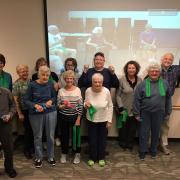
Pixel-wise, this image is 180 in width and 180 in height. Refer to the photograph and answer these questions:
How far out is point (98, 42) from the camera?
160 inches

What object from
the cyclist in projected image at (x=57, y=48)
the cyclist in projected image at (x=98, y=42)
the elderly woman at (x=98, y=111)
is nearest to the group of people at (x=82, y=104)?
the elderly woman at (x=98, y=111)

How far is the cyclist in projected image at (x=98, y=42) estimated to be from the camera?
→ 13.2ft

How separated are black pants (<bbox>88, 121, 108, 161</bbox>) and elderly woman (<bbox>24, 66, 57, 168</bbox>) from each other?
0.49 meters

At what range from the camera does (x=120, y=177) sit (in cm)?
332

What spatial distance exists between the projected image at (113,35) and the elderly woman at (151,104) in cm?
66

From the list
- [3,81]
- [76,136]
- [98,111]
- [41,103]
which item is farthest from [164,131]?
[3,81]

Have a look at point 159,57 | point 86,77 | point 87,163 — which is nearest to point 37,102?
point 86,77

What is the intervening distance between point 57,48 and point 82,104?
3.45ft

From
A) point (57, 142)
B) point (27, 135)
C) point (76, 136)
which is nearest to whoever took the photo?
point (76, 136)

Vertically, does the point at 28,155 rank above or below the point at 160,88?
below

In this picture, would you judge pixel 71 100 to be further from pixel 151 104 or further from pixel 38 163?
pixel 151 104

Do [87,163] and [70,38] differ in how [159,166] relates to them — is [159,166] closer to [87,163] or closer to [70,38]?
[87,163]

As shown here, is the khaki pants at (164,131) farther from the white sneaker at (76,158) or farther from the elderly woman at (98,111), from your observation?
the white sneaker at (76,158)

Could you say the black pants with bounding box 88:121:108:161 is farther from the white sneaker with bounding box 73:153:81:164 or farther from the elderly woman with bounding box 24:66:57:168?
the elderly woman with bounding box 24:66:57:168
